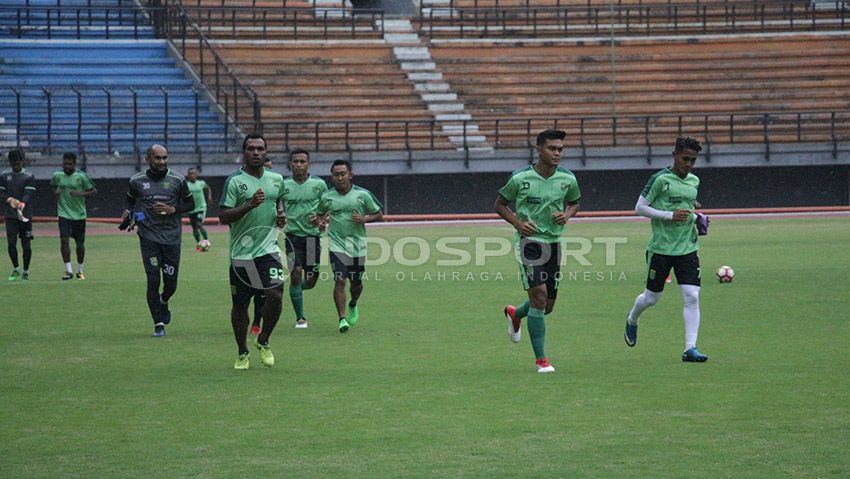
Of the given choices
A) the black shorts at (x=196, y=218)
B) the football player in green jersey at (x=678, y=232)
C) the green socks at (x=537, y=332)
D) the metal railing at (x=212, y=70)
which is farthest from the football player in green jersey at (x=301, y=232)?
the metal railing at (x=212, y=70)

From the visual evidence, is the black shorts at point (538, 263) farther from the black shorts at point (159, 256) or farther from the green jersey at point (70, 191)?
the green jersey at point (70, 191)

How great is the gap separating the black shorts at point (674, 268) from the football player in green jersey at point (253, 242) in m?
3.50

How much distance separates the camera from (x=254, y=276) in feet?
38.9

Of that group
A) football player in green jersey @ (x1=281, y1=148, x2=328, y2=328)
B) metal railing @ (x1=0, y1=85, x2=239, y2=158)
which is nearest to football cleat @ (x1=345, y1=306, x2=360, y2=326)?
football player in green jersey @ (x1=281, y1=148, x2=328, y2=328)

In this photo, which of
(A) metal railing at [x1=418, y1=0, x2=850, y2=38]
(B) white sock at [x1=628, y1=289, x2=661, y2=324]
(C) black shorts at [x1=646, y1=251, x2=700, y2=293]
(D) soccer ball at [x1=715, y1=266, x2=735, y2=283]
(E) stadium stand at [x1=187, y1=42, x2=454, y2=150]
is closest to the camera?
(C) black shorts at [x1=646, y1=251, x2=700, y2=293]

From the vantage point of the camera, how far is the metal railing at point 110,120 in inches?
1607

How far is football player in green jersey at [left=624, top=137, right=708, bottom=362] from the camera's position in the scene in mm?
12000

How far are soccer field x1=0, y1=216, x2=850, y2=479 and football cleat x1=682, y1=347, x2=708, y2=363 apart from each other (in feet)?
0.95

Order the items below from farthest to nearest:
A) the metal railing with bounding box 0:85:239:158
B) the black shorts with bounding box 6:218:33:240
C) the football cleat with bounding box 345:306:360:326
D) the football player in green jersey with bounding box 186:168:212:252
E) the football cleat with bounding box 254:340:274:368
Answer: the metal railing with bounding box 0:85:239:158 → the football player in green jersey with bounding box 186:168:212:252 → the black shorts with bounding box 6:218:33:240 → the football cleat with bounding box 345:306:360:326 → the football cleat with bounding box 254:340:274:368

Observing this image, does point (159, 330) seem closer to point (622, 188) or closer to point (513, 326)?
point (513, 326)

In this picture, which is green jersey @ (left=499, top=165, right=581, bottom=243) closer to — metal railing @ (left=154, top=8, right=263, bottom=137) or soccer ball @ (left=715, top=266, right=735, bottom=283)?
soccer ball @ (left=715, top=266, right=735, bottom=283)

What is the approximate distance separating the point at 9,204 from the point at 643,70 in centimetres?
3094

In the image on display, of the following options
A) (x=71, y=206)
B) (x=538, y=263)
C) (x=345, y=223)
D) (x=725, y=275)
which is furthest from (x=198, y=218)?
(x=538, y=263)

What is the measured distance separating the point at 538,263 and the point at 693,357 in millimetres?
1722
